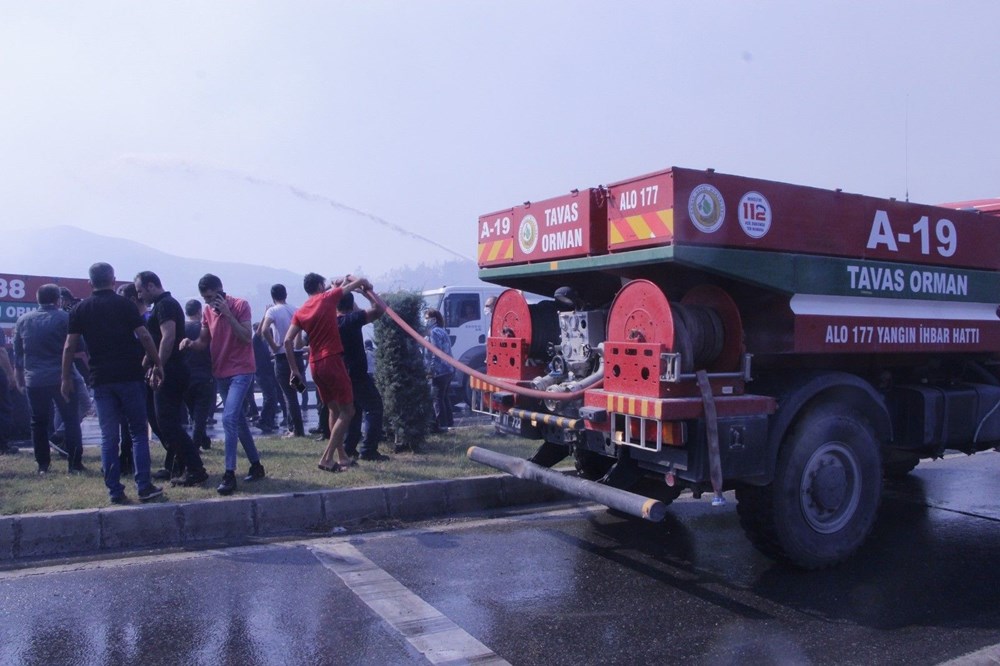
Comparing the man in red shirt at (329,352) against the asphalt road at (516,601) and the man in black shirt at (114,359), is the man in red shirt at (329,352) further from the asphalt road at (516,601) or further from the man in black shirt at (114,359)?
the asphalt road at (516,601)

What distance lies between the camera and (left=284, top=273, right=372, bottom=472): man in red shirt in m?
7.16

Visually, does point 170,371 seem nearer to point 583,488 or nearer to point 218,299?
point 218,299

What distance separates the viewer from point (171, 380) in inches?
275

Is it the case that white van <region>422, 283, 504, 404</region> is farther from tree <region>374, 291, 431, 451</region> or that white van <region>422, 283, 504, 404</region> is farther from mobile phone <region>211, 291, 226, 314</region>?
mobile phone <region>211, 291, 226, 314</region>

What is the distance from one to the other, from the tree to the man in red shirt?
1.04 meters

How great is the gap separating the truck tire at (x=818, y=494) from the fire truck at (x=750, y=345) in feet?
0.04

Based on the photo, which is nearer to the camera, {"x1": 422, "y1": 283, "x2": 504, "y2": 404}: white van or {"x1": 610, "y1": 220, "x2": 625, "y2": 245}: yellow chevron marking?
{"x1": 610, "y1": 220, "x2": 625, "y2": 245}: yellow chevron marking

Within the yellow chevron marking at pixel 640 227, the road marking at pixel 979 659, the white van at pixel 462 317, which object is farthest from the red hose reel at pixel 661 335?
the white van at pixel 462 317

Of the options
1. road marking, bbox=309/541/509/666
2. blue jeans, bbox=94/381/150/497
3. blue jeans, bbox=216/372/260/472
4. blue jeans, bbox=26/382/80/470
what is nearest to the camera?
road marking, bbox=309/541/509/666

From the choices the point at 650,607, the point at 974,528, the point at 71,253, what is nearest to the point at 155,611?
the point at 650,607

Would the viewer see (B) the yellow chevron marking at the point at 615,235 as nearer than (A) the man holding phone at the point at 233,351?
Yes

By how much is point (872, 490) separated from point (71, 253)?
6083cm

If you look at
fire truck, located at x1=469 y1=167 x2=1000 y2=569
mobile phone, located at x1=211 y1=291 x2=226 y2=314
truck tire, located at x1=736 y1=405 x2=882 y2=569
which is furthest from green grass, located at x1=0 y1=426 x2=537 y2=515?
truck tire, located at x1=736 y1=405 x2=882 y2=569

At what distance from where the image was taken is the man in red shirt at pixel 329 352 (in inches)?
282
